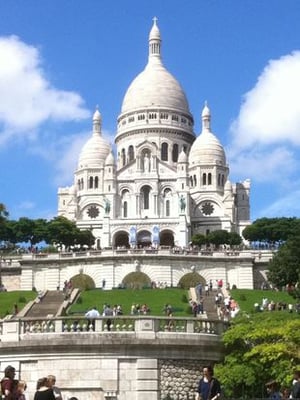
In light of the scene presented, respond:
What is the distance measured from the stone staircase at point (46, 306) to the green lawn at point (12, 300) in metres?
1.26

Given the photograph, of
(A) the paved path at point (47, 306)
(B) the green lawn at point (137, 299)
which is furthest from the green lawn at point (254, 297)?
(A) the paved path at point (47, 306)

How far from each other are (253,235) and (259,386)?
259ft

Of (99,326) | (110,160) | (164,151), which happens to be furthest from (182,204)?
(99,326)

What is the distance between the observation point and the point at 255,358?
25.9 metres

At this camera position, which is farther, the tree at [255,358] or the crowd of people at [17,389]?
the tree at [255,358]

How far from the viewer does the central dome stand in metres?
132

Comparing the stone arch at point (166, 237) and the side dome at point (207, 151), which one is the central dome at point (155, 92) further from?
the stone arch at point (166, 237)

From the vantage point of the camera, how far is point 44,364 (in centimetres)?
2395

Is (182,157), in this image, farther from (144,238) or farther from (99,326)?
(99,326)

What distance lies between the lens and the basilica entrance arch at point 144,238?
353 ft

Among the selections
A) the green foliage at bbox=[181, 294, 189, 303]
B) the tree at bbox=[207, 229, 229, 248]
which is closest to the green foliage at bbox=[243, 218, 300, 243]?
the tree at bbox=[207, 229, 229, 248]

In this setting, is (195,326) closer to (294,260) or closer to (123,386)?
(123,386)

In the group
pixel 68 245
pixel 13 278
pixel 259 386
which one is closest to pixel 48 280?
pixel 13 278

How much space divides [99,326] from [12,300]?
30263 mm
